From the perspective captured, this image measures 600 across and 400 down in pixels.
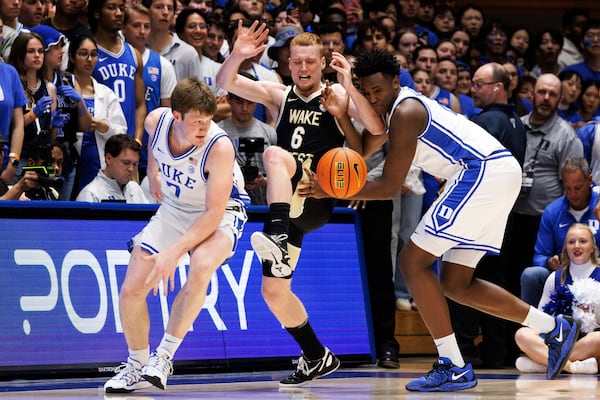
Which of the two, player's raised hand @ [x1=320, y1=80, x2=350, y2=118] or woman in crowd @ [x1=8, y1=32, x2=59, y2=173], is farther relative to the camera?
woman in crowd @ [x1=8, y1=32, x2=59, y2=173]

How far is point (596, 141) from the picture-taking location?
10.3 meters

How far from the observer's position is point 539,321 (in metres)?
6.92

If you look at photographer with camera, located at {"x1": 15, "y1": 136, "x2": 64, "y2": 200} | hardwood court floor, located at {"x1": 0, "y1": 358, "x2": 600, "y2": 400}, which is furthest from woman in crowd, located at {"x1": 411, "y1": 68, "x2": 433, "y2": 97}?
photographer with camera, located at {"x1": 15, "y1": 136, "x2": 64, "y2": 200}

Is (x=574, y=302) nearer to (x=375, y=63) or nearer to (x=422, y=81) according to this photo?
(x=422, y=81)

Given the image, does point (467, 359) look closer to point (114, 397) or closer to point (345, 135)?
point (345, 135)

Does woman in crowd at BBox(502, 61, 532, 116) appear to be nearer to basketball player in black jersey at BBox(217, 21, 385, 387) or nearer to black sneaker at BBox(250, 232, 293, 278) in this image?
basketball player in black jersey at BBox(217, 21, 385, 387)

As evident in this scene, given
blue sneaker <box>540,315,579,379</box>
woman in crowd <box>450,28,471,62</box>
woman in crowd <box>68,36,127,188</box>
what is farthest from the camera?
woman in crowd <box>450,28,471,62</box>

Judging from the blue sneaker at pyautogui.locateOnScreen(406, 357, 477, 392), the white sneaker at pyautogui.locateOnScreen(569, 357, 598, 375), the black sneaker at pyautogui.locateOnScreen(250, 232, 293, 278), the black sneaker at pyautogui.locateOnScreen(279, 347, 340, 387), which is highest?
the black sneaker at pyautogui.locateOnScreen(250, 232, 293, 278)

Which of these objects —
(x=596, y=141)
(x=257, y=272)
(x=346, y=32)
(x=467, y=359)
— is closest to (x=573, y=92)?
(x=596, y=141)

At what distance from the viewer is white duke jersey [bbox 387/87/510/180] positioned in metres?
6.68

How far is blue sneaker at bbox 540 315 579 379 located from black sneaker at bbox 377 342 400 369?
208cm

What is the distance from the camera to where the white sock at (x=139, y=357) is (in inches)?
255

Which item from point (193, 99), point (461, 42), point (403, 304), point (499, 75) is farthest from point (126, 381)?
point (461, 42)

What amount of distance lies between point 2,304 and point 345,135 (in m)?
2.63
